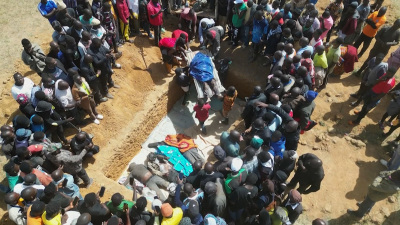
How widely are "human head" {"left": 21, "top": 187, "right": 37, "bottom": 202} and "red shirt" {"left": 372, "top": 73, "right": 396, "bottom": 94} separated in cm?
843

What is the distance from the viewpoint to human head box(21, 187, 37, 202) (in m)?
5.11

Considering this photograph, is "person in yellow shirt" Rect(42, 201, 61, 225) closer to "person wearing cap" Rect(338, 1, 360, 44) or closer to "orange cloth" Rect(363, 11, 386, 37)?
"person wearing cap" Rect(338, 1, 360, 44)

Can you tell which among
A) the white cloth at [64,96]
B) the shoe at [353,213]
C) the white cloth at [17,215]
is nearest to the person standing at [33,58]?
the white cloth at [64,96]

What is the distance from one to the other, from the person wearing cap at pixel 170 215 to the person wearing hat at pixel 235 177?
3.66ft

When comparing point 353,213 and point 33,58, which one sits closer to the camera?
point 353,213

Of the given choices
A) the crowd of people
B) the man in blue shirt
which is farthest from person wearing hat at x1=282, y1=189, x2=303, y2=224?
the man in blue shirt

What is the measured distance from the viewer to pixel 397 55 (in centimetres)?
852

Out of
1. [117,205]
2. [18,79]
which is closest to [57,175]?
[117,205]

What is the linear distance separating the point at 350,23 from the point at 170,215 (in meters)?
8.67

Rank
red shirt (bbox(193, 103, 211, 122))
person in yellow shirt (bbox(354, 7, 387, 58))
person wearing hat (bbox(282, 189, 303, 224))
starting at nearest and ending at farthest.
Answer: person wearing hat (bbox(282, 189, 303, 224)) → red shirt (bbox(193, 103, 211, 122)) → person in yellow shirt (bbox(354, 7, 387, 58))

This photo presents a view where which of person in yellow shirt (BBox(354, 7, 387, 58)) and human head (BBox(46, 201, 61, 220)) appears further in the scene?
person in yellow shirt (BBox(354, 7, 387, 58))

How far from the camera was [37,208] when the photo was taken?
4.94 meters

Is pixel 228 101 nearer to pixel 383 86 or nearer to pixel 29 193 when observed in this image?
pixel 383 86

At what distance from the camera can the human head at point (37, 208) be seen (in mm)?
4941
